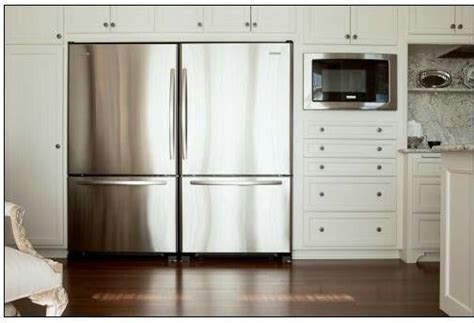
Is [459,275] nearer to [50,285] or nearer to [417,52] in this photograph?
[50,285]

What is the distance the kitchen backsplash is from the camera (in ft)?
14.4

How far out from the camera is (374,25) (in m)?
3.97

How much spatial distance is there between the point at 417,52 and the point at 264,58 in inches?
51.9

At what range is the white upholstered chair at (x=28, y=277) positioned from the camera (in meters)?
1.97

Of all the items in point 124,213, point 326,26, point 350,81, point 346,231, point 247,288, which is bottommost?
point 247,288

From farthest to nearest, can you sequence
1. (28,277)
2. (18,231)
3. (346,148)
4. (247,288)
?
(346,148) < (247,288) < (18,231) < (28,277)

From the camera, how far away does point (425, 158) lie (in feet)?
12.7

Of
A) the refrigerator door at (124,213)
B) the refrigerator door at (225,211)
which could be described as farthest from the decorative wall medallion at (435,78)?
the refrigerator door at (124,213)

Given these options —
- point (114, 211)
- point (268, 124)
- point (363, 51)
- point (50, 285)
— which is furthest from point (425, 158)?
point (50, 285)

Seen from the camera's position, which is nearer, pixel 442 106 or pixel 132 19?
pixel 132 19

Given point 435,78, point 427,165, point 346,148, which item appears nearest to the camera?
point 427,165

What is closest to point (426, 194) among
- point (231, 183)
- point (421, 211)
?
point (421, 211)

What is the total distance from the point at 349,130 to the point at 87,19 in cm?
204

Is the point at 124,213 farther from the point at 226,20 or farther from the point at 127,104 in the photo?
the point at 226,20
